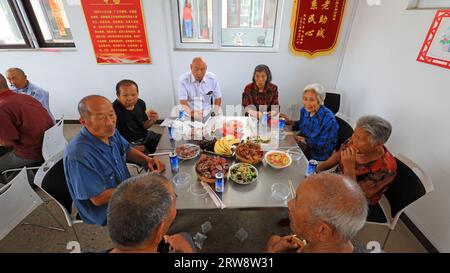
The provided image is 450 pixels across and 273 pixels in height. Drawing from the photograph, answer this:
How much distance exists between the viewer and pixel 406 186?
60.3 inches

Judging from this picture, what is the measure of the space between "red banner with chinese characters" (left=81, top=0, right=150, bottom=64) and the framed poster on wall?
3489mm

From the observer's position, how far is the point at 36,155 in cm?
Answer: 222

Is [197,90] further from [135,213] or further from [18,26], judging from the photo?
[18,26]

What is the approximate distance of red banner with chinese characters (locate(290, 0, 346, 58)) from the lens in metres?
3.18

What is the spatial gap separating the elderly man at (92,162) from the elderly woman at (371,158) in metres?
1.72

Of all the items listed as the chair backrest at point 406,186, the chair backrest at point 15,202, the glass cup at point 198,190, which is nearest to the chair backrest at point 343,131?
the chair backrest at point 406,186

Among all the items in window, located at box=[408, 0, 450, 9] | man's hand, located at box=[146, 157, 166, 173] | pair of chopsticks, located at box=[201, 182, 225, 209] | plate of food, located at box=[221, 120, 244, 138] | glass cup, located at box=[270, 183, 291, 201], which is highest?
window, located at box=[408, 0, 450, 9]

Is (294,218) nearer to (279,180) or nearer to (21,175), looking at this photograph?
(279,180)

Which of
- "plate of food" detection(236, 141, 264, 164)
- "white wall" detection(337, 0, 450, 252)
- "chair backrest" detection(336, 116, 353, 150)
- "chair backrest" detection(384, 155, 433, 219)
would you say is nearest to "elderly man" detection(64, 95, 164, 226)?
"plate of food" detection(236, 141, 264, 164)

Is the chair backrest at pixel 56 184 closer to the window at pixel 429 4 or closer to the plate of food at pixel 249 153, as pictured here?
the plate of food at pixel 249 153

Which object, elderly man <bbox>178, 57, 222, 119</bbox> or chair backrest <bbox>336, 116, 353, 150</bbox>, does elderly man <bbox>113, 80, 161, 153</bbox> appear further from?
chair backrest <bbox>336, 116, 353, 150</bbox>

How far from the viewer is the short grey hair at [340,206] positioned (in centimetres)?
87
